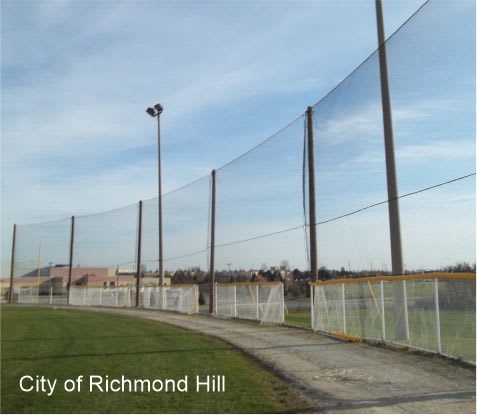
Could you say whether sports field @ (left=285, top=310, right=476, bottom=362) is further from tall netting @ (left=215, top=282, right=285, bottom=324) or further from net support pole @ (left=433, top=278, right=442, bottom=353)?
tall netting @ (left=215, top=282, right=285, bottom=324)

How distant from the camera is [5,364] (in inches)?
372

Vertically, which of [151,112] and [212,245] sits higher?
[151,112]

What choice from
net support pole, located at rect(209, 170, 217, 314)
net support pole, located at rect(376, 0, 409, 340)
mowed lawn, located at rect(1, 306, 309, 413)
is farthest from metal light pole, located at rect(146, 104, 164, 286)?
net support pole, located at rect(376, 0, 409, 340)

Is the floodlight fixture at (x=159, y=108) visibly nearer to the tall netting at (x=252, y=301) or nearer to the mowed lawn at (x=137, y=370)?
the tall netting at (x=252, y=301)

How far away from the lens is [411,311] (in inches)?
373

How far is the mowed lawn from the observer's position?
626 centimetres

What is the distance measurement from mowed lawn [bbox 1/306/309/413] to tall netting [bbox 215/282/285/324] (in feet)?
10.9

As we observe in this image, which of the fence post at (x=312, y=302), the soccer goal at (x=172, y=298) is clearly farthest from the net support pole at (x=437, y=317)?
the soccer goal at (x=172, y=298)

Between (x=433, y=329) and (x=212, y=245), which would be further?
(x=212, y=245)

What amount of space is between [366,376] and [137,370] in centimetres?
342

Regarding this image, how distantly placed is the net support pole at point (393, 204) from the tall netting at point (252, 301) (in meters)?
6.25

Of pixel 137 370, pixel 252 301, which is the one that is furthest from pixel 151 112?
pixel 137 370

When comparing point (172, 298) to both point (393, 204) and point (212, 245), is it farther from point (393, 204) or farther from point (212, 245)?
point (393, 204)

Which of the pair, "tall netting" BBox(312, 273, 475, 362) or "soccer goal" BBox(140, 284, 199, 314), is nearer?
"tall netting" BBox(312, 273, 475, 362)
